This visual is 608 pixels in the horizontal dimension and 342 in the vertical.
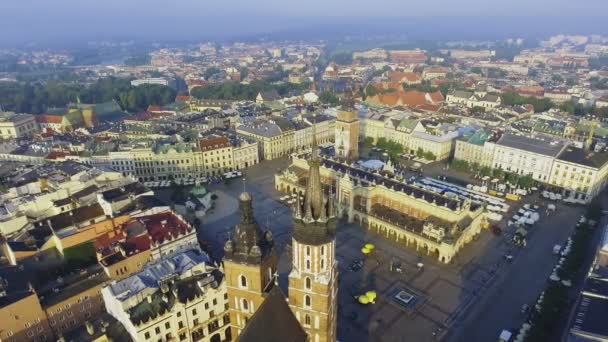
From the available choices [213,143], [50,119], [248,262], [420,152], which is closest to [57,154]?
[213,143]

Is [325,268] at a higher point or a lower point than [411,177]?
higher

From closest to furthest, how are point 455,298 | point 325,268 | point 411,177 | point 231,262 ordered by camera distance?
point 325,268, point 231,262, point 455,298, point 411,177

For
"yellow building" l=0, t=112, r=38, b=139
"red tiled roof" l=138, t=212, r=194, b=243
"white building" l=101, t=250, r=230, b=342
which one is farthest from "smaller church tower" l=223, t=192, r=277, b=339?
"yellow building" l=0, t=112, r=38, b=139

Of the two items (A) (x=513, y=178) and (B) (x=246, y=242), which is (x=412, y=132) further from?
(B) (x=246, y=242)

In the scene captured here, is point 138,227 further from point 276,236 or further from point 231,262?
point 231,262

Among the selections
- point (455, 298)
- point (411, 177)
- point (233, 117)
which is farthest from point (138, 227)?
point (233, 117)
